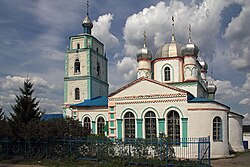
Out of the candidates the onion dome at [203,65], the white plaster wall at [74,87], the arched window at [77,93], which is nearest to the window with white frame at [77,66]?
the white plaster wall at [74,87]

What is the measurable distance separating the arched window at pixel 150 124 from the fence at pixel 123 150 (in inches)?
89.0

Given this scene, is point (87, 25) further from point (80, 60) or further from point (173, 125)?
point (173, 125)

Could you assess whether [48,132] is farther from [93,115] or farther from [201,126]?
[201,126]

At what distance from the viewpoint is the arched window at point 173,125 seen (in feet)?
65.7

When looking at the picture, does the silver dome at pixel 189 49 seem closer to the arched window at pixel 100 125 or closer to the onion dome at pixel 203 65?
the arched window at pixel 100 125

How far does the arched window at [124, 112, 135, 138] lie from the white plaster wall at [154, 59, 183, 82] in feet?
19.3

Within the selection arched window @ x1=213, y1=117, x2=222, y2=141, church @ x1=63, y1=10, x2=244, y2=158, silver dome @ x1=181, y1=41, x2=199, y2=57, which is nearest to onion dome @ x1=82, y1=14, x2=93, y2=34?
church @ x1=63, y1=10, x2=244, y2=158

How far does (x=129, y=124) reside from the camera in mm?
21625

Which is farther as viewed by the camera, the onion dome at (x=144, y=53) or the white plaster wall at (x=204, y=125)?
the onion dome at (x=144, y=53)

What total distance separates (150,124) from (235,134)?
10.3 meters

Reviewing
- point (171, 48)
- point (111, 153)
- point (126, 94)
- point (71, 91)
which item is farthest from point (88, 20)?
point (111, 153)

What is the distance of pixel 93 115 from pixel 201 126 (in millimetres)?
9397

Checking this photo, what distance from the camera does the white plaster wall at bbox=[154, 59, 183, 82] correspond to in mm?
25594

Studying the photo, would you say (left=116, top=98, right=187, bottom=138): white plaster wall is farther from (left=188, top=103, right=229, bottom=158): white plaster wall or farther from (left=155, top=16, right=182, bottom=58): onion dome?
(left=155, top=16, right=182, bottom=58): onion dome
